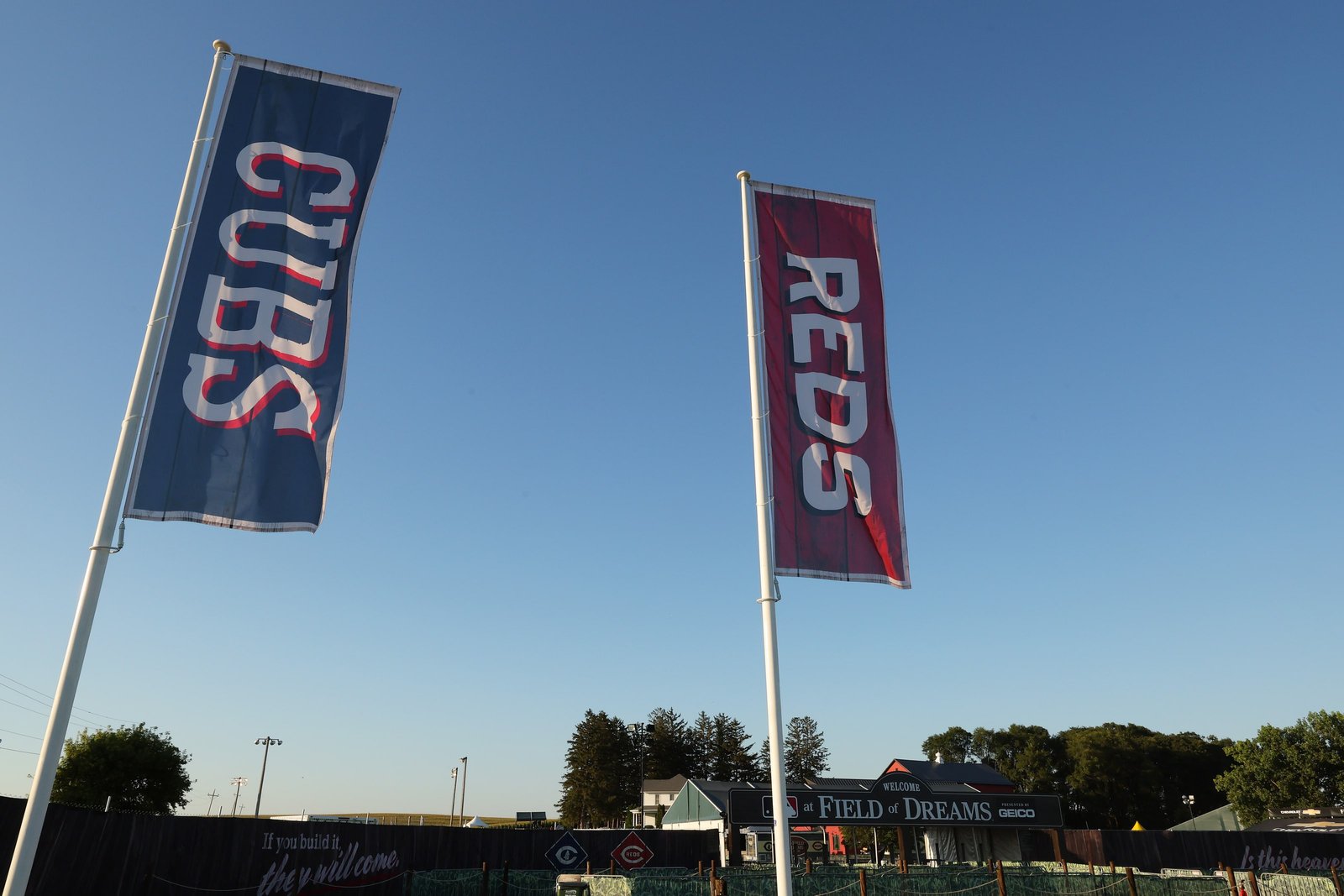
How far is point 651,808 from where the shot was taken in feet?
292

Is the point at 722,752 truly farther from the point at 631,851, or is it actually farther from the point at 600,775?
the point at 631,851

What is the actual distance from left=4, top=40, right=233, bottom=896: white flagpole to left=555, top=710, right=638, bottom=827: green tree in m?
99.0

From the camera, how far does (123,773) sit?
47188 mm

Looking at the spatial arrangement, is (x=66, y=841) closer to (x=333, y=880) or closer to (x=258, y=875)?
(x=258, y=875)

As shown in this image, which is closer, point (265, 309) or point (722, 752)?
point (265, 309)

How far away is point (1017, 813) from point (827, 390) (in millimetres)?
28186

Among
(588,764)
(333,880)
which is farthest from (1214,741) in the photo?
(333,880)

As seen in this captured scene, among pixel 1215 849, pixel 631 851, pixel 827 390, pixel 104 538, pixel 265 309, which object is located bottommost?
pixel 1215 849

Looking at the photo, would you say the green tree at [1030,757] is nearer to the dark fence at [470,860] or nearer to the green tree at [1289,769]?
the green tree at [1289,769]

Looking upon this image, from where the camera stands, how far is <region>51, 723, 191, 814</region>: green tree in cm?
4641

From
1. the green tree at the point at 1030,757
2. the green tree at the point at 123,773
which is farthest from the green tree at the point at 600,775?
the green tree at the point at 123,773

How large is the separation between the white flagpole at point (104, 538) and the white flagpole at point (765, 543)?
6.31 metres

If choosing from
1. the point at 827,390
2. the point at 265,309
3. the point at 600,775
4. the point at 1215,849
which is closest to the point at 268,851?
the point at 265,309

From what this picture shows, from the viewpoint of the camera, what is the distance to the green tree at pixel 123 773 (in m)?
46.4
